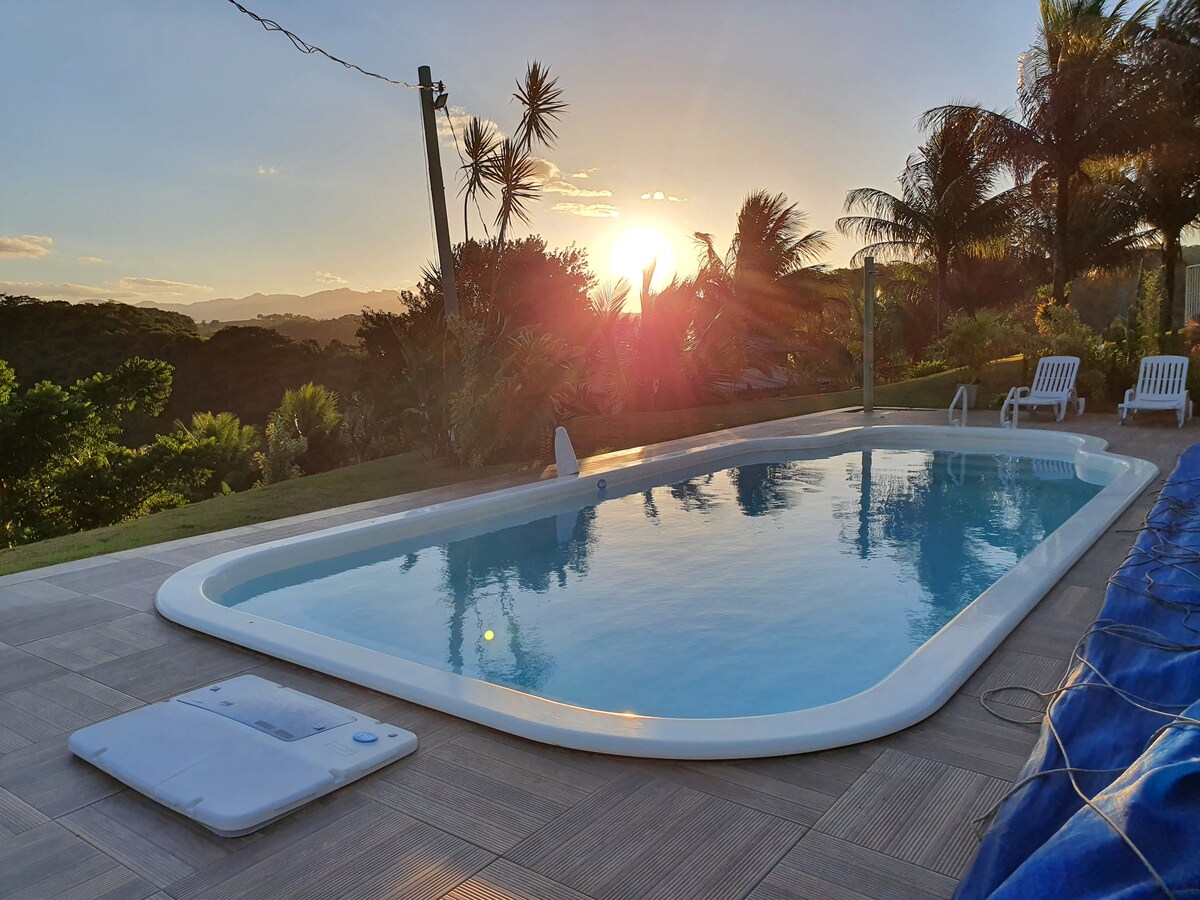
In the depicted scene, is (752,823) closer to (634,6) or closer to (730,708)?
(730,708)

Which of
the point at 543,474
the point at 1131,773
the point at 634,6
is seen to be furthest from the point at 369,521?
the point at 634,6

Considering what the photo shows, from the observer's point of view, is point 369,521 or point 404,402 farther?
point 404,402

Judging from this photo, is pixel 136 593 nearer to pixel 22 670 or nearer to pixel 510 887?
pixel 22 670

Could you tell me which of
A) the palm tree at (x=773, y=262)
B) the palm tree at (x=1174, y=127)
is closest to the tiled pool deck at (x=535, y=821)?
the palm tree at (x=1174, y=127)

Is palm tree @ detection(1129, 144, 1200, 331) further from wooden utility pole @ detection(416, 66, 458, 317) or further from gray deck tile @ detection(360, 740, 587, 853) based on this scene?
gray deck tile @ detection(360, 740, 587, 853)

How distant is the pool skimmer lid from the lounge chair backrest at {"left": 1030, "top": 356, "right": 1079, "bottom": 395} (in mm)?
10289

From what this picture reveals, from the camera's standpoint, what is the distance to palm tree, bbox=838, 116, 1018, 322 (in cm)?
2077

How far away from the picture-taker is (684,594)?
5211mm

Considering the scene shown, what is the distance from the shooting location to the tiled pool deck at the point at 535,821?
6.36 feet

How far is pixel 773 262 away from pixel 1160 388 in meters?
12.0

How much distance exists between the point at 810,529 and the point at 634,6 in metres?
7.06

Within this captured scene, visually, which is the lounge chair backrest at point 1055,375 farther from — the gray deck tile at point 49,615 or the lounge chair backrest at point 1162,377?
the gray deck tile at point 49,615

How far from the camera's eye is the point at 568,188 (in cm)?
1838

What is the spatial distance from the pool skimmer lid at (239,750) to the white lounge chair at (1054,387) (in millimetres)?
9478
